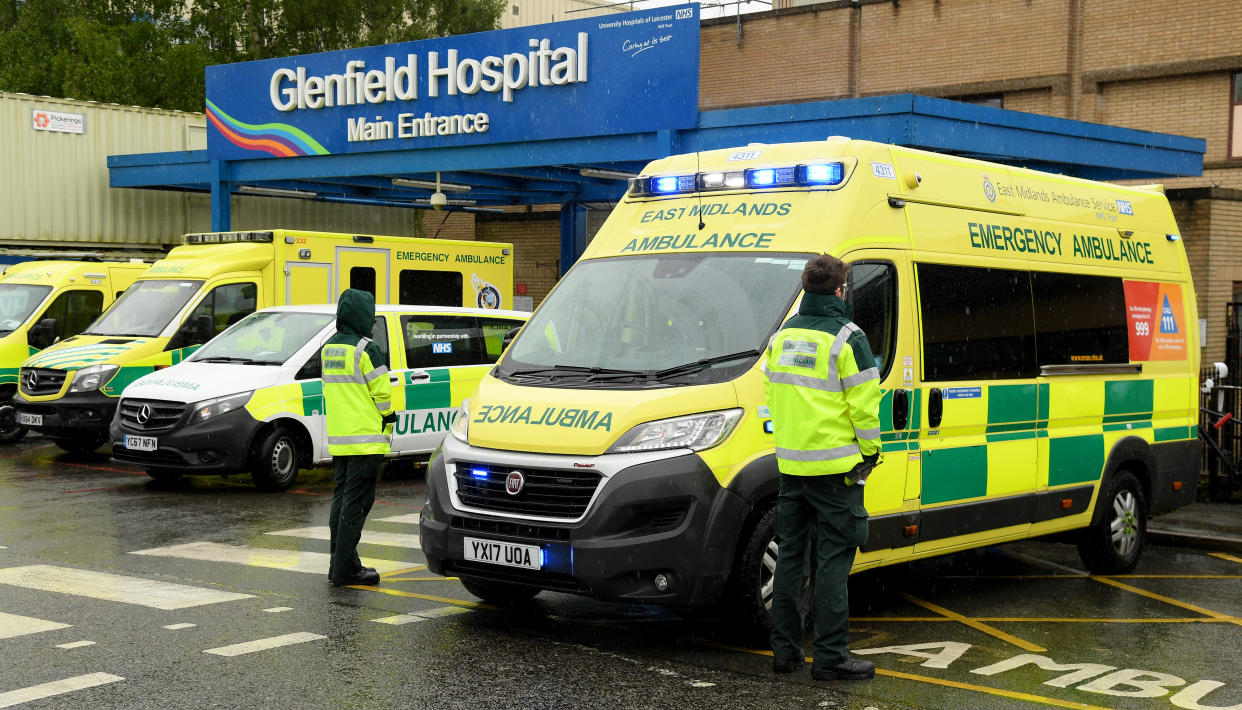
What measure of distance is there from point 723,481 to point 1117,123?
19.0 m

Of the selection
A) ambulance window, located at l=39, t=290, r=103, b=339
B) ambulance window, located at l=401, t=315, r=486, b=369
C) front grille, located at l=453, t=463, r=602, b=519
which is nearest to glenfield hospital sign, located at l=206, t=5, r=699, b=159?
ambulance window, located at l=401, t=315, r=486, b=369

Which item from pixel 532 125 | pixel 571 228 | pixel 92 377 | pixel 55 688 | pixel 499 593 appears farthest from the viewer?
pixel 571 228

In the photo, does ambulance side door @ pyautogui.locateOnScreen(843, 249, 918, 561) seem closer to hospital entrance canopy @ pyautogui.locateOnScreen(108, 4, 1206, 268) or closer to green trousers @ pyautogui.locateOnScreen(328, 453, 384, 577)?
green trousers @ pyautogui.locateOnScreen(328, 453, 384, 577)

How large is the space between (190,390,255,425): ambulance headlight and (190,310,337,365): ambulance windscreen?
27.6 inches

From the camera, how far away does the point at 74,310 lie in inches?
711

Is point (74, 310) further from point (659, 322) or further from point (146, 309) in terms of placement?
point (659, 322)

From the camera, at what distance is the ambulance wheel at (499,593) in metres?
7.38

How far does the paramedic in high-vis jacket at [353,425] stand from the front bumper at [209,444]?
178 inches

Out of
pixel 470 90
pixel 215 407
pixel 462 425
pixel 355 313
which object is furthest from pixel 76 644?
pixel 470 90

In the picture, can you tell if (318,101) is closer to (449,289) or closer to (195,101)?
(449,289)

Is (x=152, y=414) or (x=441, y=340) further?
(x=441, y=340)

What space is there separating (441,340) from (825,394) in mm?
8337

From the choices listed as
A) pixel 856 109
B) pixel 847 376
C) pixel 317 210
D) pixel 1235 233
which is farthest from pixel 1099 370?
pixel 317 210

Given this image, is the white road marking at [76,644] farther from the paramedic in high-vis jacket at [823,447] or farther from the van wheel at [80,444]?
the van wheel at [80,444]
